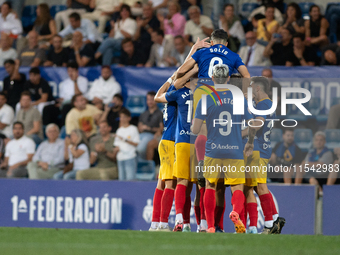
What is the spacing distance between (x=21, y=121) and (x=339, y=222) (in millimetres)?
6772

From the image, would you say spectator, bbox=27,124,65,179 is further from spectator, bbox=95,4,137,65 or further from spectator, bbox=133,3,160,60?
spectator, bbox=133,3,160,60

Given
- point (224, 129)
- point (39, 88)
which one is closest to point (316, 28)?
point (39, 88)

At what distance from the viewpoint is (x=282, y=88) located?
36.3 feet

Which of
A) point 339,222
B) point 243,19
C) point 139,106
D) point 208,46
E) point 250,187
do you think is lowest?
point 339,222

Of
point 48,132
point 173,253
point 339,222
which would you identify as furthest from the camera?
point 48,132

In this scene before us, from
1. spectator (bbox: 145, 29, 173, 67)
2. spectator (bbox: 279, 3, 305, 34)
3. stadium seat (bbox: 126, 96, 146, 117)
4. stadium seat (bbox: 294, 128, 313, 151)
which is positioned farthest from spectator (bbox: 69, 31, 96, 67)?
stadium seat (bbox: 294, 128, 313, 151)

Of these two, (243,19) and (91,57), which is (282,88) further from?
(91,57)

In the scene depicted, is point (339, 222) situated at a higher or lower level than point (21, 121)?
lower

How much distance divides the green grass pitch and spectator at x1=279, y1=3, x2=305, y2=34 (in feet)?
23.1

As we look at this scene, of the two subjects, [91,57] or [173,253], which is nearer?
[173,253]

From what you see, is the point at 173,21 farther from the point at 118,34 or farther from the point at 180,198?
the point at 180,198

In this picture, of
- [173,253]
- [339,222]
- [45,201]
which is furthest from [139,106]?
[173,253]

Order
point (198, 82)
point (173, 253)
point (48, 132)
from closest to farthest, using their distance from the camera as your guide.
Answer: point (173, 253) < point (198, 82) < point (48, 132)

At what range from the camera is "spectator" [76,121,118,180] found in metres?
11.4
